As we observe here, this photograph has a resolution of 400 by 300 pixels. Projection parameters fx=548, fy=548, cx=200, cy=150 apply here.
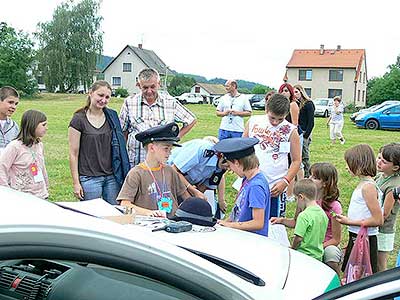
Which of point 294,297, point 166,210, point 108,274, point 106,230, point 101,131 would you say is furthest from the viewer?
point 101,131

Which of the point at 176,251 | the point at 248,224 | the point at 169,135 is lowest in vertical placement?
the point at 248,224

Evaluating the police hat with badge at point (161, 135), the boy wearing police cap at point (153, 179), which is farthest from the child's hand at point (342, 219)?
the police hat with badge at point (161, 135)

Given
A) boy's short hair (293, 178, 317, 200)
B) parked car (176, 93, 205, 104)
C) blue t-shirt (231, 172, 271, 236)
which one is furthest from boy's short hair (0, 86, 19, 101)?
parked car (176, 93, 205, 104)

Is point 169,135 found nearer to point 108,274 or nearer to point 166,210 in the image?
point 166,210

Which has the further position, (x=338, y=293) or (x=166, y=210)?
(x=166, y=210)

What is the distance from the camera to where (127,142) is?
5.57m

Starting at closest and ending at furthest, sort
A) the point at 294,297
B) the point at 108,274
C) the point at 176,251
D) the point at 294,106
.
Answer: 1. the point at 176,251
2. the point at 108,274
3. the point at 294,297
4. the point at 294,106

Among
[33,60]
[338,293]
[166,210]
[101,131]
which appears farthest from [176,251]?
[33,60]

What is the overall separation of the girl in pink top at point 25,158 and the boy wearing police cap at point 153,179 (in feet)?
4.37

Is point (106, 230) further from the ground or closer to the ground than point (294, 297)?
further from the ground

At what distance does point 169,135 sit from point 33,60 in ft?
192

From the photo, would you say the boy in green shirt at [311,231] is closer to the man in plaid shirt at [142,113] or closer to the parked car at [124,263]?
the parked car at [124,263]

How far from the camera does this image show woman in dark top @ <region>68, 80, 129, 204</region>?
16.8 ft

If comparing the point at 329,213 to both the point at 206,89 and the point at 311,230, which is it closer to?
the point at 311,230
